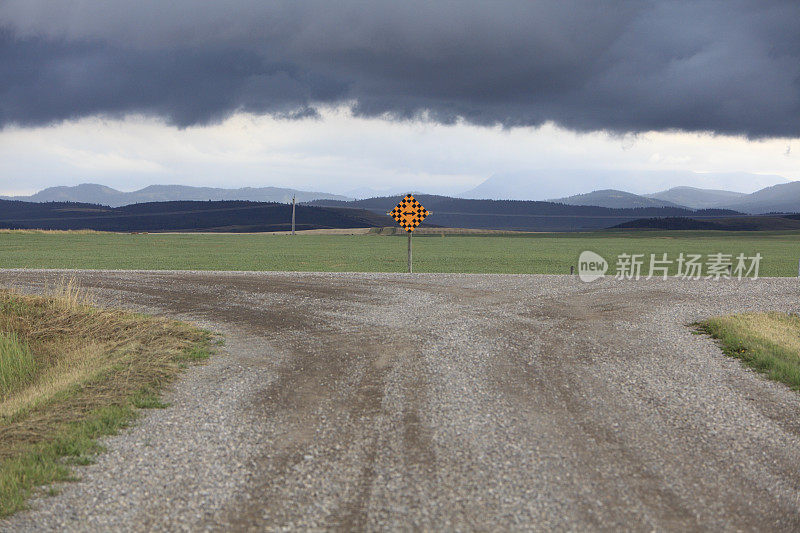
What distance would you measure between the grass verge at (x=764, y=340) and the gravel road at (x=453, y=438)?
498 millimetres

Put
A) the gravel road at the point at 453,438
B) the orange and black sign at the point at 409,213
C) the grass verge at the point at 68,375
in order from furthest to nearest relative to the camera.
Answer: the orange and black sign at the point at 409,213
the grass verge at the point at 68,375
the gravel road at the point at 453,438

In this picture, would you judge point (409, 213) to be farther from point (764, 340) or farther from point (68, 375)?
point (68, 375)

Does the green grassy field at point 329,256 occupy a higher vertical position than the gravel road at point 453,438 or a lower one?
lower

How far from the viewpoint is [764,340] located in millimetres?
14062

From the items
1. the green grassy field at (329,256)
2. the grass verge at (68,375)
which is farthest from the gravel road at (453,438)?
the green grassy field at (329,256)

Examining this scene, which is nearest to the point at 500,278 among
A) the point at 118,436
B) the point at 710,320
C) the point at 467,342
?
the point at 710,320

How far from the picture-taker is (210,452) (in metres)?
7.43

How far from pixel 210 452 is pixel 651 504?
4.99 meters

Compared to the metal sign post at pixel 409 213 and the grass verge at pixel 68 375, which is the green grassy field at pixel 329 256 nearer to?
the metal sign post at pixel 409 213

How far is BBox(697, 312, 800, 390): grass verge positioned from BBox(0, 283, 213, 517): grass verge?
436 inches

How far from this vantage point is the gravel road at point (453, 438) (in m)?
5.96
